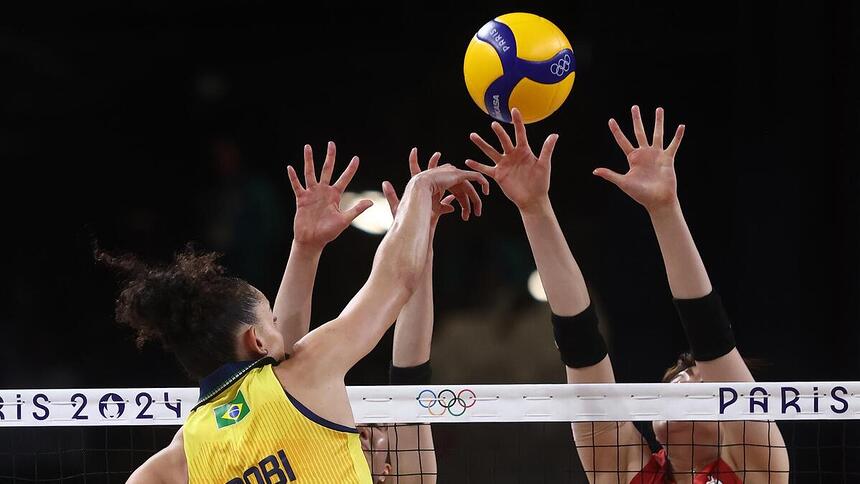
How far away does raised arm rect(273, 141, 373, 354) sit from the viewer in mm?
3467

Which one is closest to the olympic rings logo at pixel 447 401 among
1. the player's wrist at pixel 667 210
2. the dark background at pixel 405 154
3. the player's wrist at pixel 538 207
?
the player's wrist at pixel 538 207

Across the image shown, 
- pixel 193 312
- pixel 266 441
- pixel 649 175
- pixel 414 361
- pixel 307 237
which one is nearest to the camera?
pixel 266 441

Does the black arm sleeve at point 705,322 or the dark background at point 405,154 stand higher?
the dark background at point 405,154

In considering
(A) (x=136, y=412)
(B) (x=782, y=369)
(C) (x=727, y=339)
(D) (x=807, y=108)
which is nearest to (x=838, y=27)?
(D) (x=807, y=108)

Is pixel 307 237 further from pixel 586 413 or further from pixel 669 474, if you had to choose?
pixel 669 474

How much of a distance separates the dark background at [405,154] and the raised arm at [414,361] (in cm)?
373

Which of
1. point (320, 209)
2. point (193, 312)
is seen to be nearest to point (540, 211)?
point (320, 209)

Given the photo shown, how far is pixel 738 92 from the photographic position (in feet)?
25.2

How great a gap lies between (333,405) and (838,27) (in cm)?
612

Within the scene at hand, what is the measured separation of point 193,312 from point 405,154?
5334 mm

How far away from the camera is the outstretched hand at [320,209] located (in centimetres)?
351

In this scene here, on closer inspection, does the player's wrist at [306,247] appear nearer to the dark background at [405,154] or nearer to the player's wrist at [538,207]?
the player's wrist at [538,207]

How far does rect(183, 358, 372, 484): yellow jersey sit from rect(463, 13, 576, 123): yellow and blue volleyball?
156cm

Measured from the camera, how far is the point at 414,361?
3852 millimetres
